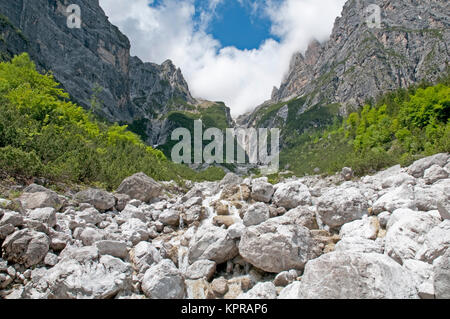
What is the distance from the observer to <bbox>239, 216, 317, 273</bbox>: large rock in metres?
5.60

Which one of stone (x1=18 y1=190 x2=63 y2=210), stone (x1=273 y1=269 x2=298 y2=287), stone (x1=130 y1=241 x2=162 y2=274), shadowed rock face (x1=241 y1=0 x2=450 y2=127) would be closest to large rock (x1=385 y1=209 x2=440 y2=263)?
stone (x1=273 y1=269 x2=298 y2=287)

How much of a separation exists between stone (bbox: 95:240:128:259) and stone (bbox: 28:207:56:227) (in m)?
1.65

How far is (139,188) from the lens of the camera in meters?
13.1

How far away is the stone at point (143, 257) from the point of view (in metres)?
5.97

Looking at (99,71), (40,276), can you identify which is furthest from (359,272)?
(99,71)

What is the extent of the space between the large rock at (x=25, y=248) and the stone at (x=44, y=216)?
87cm

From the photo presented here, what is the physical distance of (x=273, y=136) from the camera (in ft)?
515

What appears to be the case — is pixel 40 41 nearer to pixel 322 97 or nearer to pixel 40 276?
pixel 40 276

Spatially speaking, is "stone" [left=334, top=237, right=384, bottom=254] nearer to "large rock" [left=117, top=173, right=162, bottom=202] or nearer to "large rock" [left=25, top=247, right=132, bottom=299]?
"large rock" [left=25, top=247, right=132, bottom=299]

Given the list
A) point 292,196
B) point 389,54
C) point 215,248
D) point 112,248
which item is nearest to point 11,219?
point 112,248

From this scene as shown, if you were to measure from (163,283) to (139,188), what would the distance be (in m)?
8.65

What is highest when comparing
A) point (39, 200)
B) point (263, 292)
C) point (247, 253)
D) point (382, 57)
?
point (382, 57)

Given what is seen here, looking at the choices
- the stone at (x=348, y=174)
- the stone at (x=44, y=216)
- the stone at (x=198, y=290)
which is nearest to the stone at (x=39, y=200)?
the stone at (x=44, y=216)

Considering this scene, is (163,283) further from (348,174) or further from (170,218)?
(348,174)
